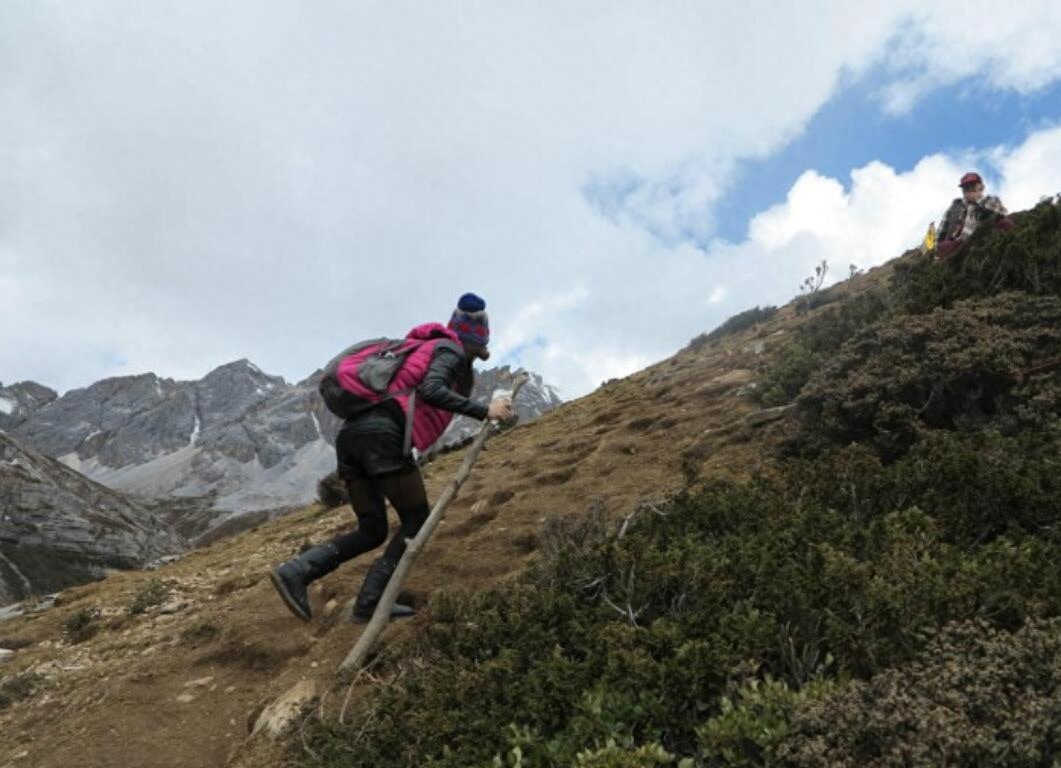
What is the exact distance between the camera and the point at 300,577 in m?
5.06

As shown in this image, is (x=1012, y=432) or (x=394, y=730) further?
(x=1012, y=432)

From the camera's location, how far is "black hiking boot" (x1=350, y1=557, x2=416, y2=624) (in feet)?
16.8

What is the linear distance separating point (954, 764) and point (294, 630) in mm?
4621

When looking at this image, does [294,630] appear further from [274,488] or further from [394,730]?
[274,488]

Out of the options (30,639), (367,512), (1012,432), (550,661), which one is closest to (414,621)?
(367,512)

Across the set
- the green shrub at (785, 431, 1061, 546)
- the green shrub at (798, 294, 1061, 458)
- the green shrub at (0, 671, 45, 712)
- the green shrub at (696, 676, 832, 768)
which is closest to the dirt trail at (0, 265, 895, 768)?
the green shrub at (0, 671, 45, 712)

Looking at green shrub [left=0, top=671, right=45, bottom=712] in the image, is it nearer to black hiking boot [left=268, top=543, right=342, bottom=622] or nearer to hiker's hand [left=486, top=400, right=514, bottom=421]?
black hiking boot [left=268, top=543, right=342, bottom=622]

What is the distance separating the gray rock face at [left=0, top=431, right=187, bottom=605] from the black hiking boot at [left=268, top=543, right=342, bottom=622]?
113ft

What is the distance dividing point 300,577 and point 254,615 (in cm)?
126

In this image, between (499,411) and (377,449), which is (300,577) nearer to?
(377,449)

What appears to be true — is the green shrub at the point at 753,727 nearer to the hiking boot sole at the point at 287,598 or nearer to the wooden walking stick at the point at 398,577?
the wooden walking stick at the point at 398,577

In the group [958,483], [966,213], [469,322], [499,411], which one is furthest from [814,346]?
[499,411]

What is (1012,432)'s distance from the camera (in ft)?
17.3

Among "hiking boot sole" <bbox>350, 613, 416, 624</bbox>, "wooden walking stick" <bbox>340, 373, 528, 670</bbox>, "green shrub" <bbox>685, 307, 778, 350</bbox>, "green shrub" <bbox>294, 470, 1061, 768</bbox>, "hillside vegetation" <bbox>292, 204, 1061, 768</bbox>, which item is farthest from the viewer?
"green shrub" <bbox>685, 307, 778, 350</bbox>
